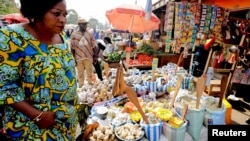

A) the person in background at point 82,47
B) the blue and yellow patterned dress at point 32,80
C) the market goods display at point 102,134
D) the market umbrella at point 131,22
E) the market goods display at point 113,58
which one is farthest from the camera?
the market umbrella at point 131,22

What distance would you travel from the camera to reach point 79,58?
440 centimetres

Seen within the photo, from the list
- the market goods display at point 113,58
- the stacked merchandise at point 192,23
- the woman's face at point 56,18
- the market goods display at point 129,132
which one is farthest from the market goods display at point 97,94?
the stacked merchandise at point 192,23

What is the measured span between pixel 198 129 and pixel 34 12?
69.4 inches

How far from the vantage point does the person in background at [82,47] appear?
14.0ft

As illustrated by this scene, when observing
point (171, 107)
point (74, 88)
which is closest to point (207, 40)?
point (171, 107)

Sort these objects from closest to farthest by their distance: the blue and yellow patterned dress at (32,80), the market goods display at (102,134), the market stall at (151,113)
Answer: the blue and yellow patterned dress at (32,80) < the market goods display at (102,134) < the market stall at (151,113)

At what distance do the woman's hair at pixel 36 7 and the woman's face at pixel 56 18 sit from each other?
2cm

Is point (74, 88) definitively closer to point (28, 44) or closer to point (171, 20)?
point (28, 44)

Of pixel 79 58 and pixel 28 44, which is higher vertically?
pixel 28 44

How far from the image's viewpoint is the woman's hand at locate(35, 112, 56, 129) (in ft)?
3.28

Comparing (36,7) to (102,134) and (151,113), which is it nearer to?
(102,134)

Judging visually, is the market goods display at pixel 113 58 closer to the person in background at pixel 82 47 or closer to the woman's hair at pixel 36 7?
the person in background at pixel 82 47

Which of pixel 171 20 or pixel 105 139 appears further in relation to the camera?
pixel 171 20

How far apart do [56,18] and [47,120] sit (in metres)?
0.53
